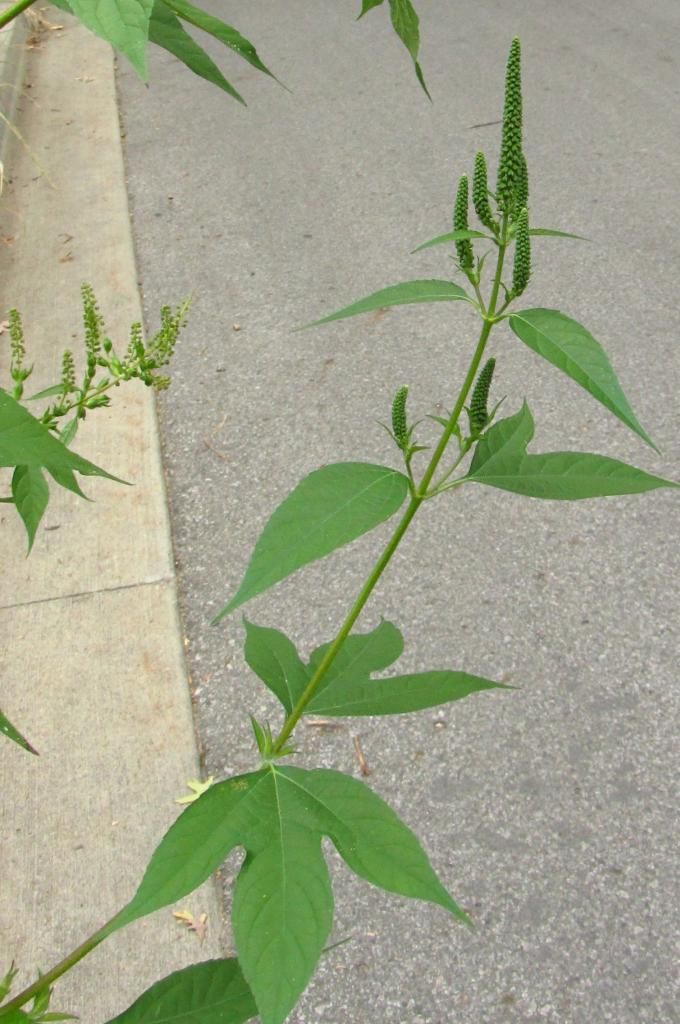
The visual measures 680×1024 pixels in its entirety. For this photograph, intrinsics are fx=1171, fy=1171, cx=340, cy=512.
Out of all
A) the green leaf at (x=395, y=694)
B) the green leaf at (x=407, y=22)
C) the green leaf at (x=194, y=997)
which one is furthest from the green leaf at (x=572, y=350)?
the green leaf at (x=194, y=997)

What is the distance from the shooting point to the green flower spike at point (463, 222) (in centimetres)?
96

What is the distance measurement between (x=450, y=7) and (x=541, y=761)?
7788 mm

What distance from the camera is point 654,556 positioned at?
3.56 meters

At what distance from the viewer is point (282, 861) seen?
38.2 inches

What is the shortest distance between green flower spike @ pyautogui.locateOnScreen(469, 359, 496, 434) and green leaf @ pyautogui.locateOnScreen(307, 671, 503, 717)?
24cm

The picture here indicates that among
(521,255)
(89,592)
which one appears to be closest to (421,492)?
(521,255)

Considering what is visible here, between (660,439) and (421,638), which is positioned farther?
(660,439)

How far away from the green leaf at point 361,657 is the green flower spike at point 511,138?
50 centimetres

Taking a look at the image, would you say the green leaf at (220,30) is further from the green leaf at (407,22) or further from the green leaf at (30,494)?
the green leaf at (30,494)

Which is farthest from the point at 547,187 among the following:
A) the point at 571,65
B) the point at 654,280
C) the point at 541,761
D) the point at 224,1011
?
the point at 224,1011

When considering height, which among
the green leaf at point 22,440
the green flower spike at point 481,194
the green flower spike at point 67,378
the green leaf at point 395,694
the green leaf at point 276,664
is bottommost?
the green leaf at point 276,664

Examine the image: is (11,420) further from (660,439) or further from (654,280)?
(654,280)

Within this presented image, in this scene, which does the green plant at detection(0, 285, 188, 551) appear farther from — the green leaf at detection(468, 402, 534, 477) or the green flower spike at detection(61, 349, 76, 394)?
the green leaf at detection(468, 402, 534, 477)

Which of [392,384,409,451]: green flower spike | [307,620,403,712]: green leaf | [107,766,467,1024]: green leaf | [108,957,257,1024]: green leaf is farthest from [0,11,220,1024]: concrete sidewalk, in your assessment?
[392,384,409,451]: green flower spike
